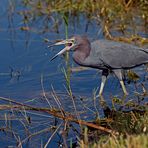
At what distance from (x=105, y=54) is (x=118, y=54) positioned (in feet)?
0.54

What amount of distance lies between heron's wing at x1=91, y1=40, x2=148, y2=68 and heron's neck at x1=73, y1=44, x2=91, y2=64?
0.06m

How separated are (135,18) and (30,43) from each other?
1706 mm

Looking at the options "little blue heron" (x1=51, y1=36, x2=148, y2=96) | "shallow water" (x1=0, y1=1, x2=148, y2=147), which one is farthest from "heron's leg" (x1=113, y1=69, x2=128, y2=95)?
"shallow water" (x1=0, y1=1, x2=148, y2=147)

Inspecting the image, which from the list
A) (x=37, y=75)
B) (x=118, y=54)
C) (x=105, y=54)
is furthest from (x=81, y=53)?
(x=37, y=75)

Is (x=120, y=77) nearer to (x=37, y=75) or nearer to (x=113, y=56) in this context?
(x=113, y=56)

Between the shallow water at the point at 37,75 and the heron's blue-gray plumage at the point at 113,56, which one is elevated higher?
the heron's blue-gray plumage at the point at 113,56

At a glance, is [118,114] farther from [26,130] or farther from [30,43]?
[30,43]

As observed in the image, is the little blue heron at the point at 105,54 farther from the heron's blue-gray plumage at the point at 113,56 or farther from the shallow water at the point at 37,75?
the shallow water at the point at 37,75

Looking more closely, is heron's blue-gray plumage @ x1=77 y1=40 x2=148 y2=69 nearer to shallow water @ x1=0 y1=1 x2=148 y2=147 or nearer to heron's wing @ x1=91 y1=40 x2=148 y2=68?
heron's wing @ x1=91 y1=40 x2=148 y2=68

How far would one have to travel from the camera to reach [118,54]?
657 cm

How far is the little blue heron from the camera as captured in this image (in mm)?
6477

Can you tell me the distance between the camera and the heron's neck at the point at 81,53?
21.3 ft

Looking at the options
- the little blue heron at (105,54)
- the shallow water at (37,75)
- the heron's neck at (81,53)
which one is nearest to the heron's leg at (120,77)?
the little blue heron at (105,54)

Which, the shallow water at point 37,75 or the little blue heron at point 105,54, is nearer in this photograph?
the shallow water at point 37,75
